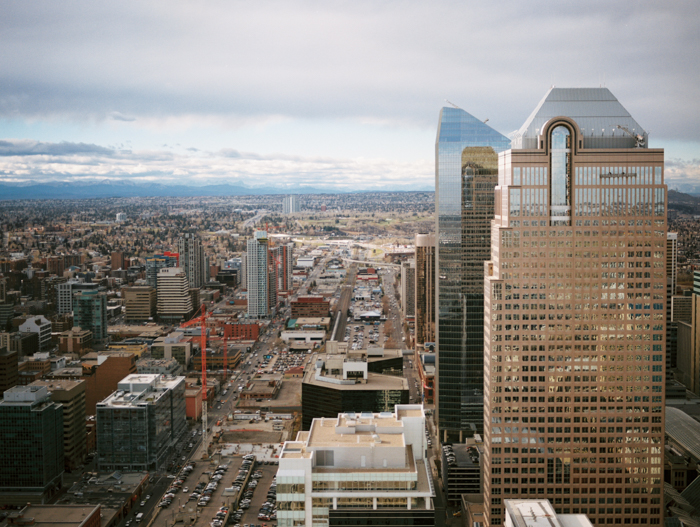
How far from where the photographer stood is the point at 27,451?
24.8m

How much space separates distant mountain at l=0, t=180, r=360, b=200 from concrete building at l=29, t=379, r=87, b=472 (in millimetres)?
27661

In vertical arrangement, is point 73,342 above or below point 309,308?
below

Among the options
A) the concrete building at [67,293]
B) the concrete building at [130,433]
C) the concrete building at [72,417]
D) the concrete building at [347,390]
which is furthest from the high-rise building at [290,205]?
the concrete building at [130,433]

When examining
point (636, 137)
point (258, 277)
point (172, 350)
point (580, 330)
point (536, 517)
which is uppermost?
point (636, 137)

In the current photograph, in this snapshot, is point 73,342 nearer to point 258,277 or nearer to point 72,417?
point 258,277

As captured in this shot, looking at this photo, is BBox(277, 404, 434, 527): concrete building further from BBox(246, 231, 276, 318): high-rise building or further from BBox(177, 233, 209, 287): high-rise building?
BBox(177, 233, 209, 287): high-rise building

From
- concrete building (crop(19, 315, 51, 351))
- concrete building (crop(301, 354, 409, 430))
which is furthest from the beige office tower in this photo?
concrete building (crop(19, 315, 51, 351))

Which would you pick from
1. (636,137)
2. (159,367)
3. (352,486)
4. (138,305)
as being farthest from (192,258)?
(352,486)

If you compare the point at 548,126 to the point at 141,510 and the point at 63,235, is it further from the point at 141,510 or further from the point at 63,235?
the point at 63,235

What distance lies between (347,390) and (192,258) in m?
44.1

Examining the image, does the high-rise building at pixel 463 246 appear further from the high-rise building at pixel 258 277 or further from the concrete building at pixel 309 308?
the high-rise building at pixel 258 277

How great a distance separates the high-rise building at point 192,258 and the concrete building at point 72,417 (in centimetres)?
3810

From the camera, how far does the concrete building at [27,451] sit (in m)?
24.6

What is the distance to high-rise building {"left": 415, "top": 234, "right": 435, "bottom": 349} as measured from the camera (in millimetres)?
42750
